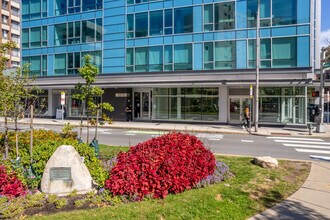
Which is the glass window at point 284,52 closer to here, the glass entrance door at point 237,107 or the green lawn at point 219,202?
the glass entrance door at point 237,107

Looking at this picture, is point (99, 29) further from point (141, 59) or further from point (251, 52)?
point (251, 52)

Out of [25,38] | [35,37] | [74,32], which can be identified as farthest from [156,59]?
[25,38]

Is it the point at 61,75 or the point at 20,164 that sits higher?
the point at 61,75

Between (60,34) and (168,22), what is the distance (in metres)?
13.3

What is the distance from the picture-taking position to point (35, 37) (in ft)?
108

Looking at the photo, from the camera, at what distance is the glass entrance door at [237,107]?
975 inches

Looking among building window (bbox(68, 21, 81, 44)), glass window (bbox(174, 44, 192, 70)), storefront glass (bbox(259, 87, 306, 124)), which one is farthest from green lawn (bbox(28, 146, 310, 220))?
building window (bbox(68, 21, 81, 44))

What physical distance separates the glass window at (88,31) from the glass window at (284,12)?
17826 mm

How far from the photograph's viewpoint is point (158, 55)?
2658 cm

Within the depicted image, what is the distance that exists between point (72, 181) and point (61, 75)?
2709 centimetres

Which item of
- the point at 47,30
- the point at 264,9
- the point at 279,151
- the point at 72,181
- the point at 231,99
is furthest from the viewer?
the point at 47,30

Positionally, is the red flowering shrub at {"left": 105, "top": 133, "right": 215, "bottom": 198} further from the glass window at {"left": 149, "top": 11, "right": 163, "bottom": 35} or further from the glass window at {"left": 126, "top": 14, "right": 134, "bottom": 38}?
the glass window at {"left": 126, "top": 14, "right": 134, "bottom": 38}

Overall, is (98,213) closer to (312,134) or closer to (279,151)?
(279,151)

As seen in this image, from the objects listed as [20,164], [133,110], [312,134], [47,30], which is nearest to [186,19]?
[133,110]
